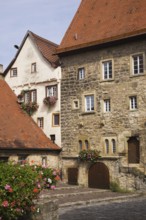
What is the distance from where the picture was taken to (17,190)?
27.7 feet

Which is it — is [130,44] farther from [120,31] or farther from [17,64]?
[17,64]

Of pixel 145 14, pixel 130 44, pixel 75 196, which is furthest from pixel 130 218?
pixel 145 14

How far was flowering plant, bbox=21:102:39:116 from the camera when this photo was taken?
24.6m

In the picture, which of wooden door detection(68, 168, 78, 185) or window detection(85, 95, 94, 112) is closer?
wooden door detection(68, 168, 78, 185)

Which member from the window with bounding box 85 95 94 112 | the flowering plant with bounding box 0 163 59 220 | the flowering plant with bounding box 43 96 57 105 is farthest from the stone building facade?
the flowering plant with bounding box 0 163 59 220

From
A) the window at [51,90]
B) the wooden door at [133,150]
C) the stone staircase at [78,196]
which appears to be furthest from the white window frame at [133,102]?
the window at [51,90]

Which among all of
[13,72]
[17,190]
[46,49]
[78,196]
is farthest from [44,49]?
[17,190]

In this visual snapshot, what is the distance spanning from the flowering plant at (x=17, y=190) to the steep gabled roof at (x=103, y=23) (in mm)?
14183

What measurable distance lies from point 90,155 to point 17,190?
44.3 feet

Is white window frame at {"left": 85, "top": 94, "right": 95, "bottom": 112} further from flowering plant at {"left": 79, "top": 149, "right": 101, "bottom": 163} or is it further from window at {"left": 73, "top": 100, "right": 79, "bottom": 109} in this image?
flowering plant at {"left": 79, "top": 149, "right": 101, "bottom": 163}

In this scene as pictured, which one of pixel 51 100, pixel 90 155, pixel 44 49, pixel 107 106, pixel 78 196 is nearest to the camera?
pixel 78 196

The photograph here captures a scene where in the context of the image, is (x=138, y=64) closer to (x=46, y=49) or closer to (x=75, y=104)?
(x=75, y=104)

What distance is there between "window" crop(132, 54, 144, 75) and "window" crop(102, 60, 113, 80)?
1.53 m

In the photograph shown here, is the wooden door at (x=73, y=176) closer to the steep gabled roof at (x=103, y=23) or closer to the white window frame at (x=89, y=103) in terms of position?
the white window frame at (x=89, y=103)
